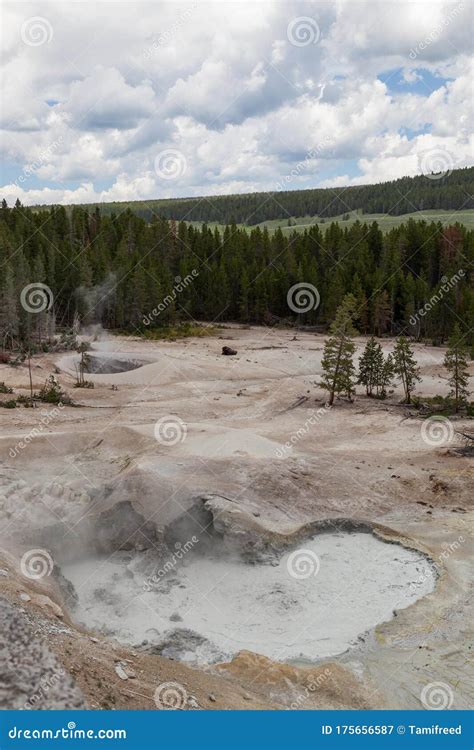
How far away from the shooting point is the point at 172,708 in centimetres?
1305

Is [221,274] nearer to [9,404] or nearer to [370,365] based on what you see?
[370,365]

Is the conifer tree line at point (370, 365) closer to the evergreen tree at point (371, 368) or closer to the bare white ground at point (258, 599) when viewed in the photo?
the evergreen tree at point (371, 368)

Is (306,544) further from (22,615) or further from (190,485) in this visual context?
(22,615)

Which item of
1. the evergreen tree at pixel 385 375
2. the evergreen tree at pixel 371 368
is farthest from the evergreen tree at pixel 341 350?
the evergreen tree at pixel 385 375

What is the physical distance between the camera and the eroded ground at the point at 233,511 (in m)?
15.1

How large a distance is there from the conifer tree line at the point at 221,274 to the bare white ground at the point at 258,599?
44492mm

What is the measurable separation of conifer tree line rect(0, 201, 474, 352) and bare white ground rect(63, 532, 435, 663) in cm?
4449

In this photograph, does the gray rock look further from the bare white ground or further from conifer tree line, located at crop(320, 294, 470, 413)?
conifer tree line, located at crop(320, 294, 470, 413)

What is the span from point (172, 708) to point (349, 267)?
8129 cm

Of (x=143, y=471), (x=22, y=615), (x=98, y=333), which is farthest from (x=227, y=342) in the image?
(x=22, y=615)

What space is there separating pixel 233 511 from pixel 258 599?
3.99 meters

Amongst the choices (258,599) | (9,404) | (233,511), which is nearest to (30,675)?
(258,599)

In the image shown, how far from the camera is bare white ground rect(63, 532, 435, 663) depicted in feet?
57.5

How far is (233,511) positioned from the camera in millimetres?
23094
